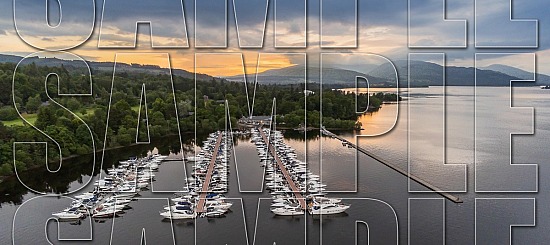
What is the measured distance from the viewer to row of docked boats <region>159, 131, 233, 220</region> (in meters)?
5.18

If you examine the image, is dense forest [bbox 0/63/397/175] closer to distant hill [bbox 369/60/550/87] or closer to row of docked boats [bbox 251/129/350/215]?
row of docked boats [bbox 251/129/350/215]

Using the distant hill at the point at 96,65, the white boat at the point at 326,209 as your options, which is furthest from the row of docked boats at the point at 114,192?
the white boat at the point at 326,209

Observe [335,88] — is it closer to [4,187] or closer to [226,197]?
[226,197]

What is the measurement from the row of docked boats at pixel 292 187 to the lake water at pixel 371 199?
0.13m

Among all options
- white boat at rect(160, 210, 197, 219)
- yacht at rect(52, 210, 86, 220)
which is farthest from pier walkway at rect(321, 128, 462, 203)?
yacht at rect(52, 210, 86, 220)

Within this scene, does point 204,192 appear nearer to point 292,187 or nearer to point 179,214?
point 179,214

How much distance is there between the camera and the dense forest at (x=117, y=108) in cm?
752

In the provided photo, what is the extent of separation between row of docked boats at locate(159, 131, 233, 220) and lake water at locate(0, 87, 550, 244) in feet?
0.39

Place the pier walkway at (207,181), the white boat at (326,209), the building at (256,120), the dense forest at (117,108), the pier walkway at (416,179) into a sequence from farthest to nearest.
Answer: the building at (256,120) → the dense forest at (117,108) → the pier walkway at (416,179) → the pier walkway at (207,181) → the white boat at (326,209)

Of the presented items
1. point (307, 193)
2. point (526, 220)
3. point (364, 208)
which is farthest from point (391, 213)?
point (526, 220)

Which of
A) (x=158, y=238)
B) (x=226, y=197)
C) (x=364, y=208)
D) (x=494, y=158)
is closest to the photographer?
(x=158, y=238)

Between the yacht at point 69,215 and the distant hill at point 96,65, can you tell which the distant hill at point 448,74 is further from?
Result: the yacht at point 69,215

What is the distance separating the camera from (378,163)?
7.34 meters

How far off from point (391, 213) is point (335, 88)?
656 cm
